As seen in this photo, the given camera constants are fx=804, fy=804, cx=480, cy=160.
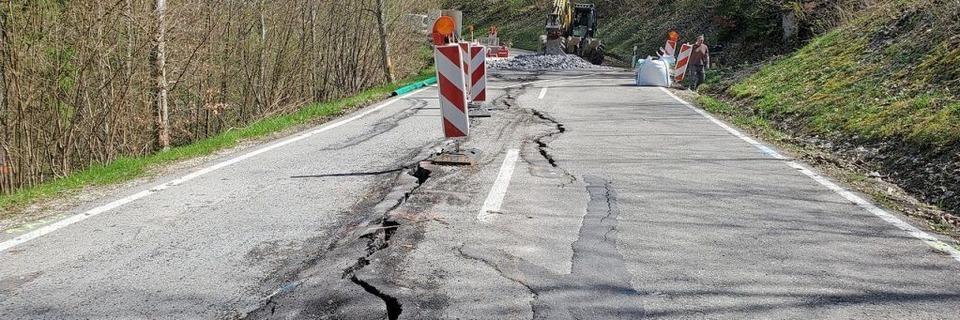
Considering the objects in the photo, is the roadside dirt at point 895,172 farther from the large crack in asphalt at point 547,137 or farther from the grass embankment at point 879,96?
the large crack in asphalt at point 547,137

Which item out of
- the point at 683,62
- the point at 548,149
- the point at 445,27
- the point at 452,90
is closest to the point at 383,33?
the point at 683,62

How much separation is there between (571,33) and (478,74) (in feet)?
86.2

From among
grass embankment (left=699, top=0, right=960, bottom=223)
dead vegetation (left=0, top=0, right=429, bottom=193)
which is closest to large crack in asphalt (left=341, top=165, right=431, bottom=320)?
grass embankment (left=699, top=0, right=960, bottom=223)

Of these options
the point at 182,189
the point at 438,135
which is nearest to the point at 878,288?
the point at 182,189

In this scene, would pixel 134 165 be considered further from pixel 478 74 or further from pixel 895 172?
pixel 895 172

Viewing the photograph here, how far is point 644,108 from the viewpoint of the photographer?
14.3 meters

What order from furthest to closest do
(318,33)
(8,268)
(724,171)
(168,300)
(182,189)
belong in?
1. (318,33)
2. (724,171)
3. (182,189)
4. (8,268)
5. (168,300)

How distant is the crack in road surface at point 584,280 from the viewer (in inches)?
155

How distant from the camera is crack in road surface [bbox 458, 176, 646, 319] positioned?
394 cm

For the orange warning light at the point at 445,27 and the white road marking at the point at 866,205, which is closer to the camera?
the white road marking at the point at 866,205

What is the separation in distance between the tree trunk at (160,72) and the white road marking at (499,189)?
28.6ft

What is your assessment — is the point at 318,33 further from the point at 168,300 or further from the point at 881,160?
the point at 168,300

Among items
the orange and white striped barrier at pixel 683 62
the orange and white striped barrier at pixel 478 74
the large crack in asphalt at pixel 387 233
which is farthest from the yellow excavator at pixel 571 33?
the large crack in asphalt at pixel 387 233

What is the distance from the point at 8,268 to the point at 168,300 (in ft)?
4.40
